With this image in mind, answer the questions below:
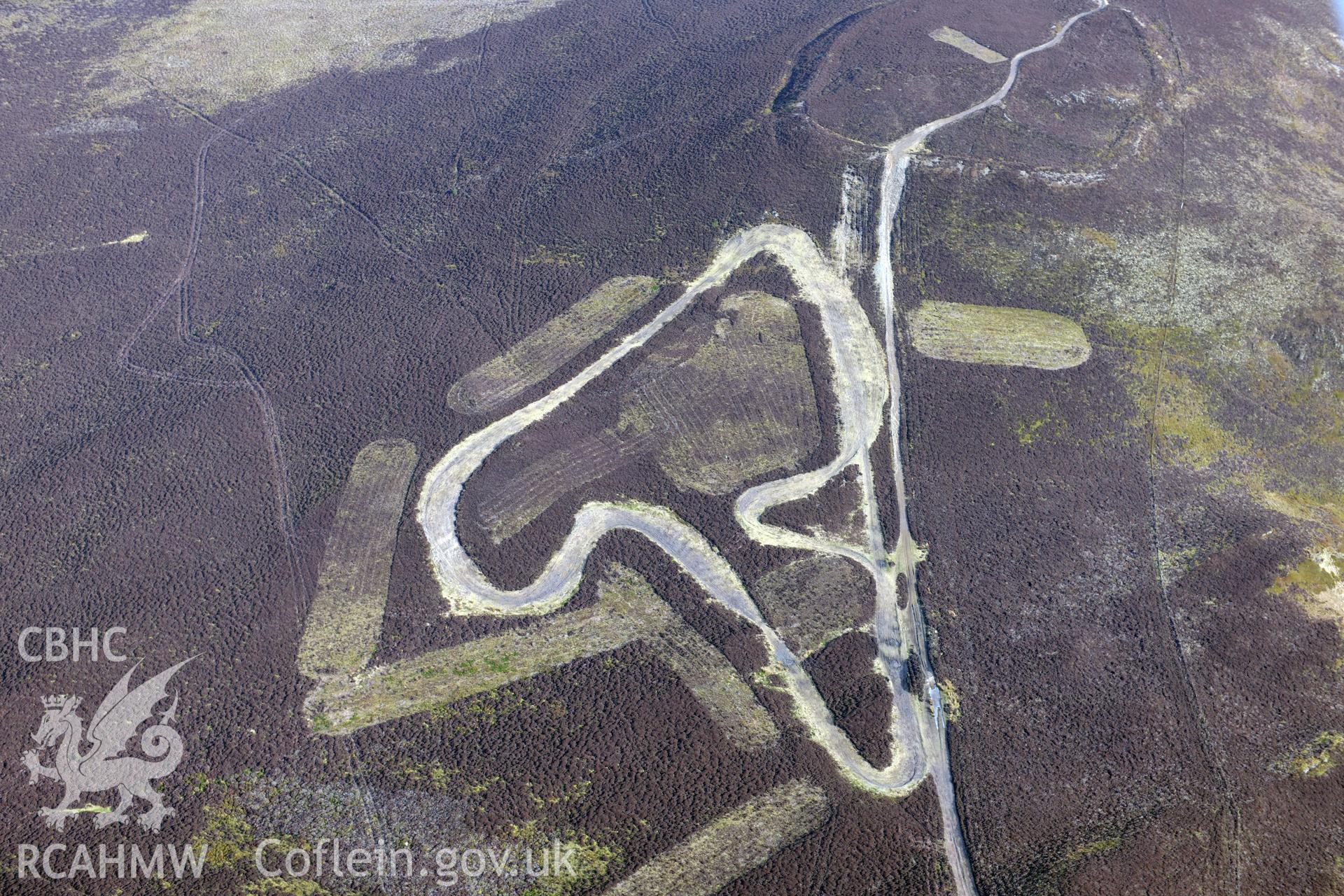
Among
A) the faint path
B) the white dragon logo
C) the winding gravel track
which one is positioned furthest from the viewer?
the faint path

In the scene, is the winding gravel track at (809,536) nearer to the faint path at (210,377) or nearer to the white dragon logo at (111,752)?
the faint path at (210,377)

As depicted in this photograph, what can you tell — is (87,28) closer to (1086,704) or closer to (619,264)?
(619,264)

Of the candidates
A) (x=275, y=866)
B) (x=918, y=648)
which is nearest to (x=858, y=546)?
(x=918, y=648)

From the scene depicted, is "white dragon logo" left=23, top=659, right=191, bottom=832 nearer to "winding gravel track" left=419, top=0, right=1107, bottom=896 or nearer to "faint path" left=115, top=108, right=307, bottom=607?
"faint path" left=115, top=108, right=307, bottom=607

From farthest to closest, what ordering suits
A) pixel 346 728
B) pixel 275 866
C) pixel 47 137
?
pixel 47 137
pixel 346 728
pixel 275 866

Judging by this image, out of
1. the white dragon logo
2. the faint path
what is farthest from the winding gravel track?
the white dragon logo

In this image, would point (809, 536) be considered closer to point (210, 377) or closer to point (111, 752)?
point (111, 752)
